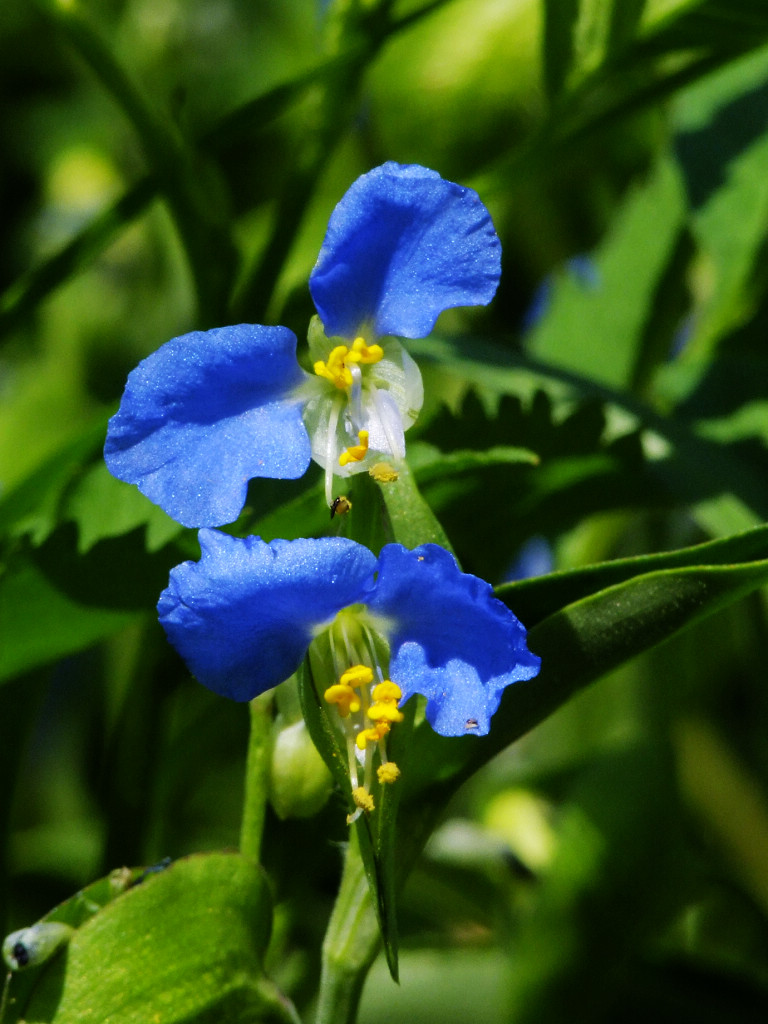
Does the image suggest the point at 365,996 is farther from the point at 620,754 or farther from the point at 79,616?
the point at 79,616

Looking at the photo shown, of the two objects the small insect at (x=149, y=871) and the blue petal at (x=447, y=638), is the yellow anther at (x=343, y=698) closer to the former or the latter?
the blue petal at (x=447, y=638)

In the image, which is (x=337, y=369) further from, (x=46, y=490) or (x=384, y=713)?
(x=46, y=490)

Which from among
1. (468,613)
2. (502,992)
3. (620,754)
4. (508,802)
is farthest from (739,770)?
(468,613)

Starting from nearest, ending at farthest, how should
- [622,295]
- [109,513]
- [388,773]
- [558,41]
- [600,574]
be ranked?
1. [388,773]
2. [600,574]
3. [109,513]
4. [558,41]
5. [622,295]

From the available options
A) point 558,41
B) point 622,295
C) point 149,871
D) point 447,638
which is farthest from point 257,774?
point 622,295

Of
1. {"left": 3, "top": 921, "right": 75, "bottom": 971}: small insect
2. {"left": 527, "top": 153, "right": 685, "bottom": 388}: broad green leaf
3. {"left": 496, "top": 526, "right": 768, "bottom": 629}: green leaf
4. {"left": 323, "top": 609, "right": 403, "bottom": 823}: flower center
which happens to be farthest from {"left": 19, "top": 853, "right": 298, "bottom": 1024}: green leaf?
{"left": 527, "top": 153, "right": 685, "bottom": 388}: broad green leaf

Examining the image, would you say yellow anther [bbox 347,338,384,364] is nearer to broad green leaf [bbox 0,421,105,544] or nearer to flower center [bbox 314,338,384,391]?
flower center [bbox 314,338,384,391]

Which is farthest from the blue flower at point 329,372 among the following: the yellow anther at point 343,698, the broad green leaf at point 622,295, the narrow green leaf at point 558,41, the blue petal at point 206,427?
the broad green leaf at point 622,295
